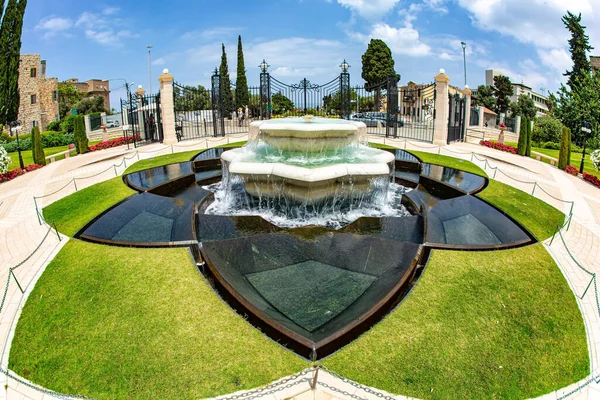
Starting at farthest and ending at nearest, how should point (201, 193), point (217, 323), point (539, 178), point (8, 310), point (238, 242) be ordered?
1. point (539, 178)
2. point (201, 193)
3. point (238, 242)
4. point (8, 310)
5. point (217, 323)

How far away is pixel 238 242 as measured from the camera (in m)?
6.19

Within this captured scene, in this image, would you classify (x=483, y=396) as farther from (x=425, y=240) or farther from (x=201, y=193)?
(x=201, y=193)

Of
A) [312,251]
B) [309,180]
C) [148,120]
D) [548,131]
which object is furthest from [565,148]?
[148,120]

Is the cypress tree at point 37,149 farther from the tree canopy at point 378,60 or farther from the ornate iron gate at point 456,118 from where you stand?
the tree canopy at point 378,60

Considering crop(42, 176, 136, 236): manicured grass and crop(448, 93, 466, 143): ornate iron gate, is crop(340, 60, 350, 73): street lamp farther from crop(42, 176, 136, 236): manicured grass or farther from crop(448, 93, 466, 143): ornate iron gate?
crop(42, 176, 136, 236): manicured grass

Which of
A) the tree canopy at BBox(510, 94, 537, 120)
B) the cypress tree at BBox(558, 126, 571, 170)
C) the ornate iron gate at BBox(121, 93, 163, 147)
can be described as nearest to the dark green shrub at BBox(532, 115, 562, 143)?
the cypress tree at BBox(558, 126, 571, 170)

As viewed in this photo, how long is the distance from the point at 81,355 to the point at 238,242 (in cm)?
270

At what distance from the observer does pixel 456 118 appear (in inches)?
873

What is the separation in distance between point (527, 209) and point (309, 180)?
5638mm

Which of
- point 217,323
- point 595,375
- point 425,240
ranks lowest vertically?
point 595,375

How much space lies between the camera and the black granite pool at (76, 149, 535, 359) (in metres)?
4.67

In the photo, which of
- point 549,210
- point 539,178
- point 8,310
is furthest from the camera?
point 539,178

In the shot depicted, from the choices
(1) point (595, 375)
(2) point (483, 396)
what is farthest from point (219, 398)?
(1) point (595, 375)

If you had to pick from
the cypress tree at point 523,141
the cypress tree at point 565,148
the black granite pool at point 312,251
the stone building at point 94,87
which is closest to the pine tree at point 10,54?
the black granite pool at point 312,251
